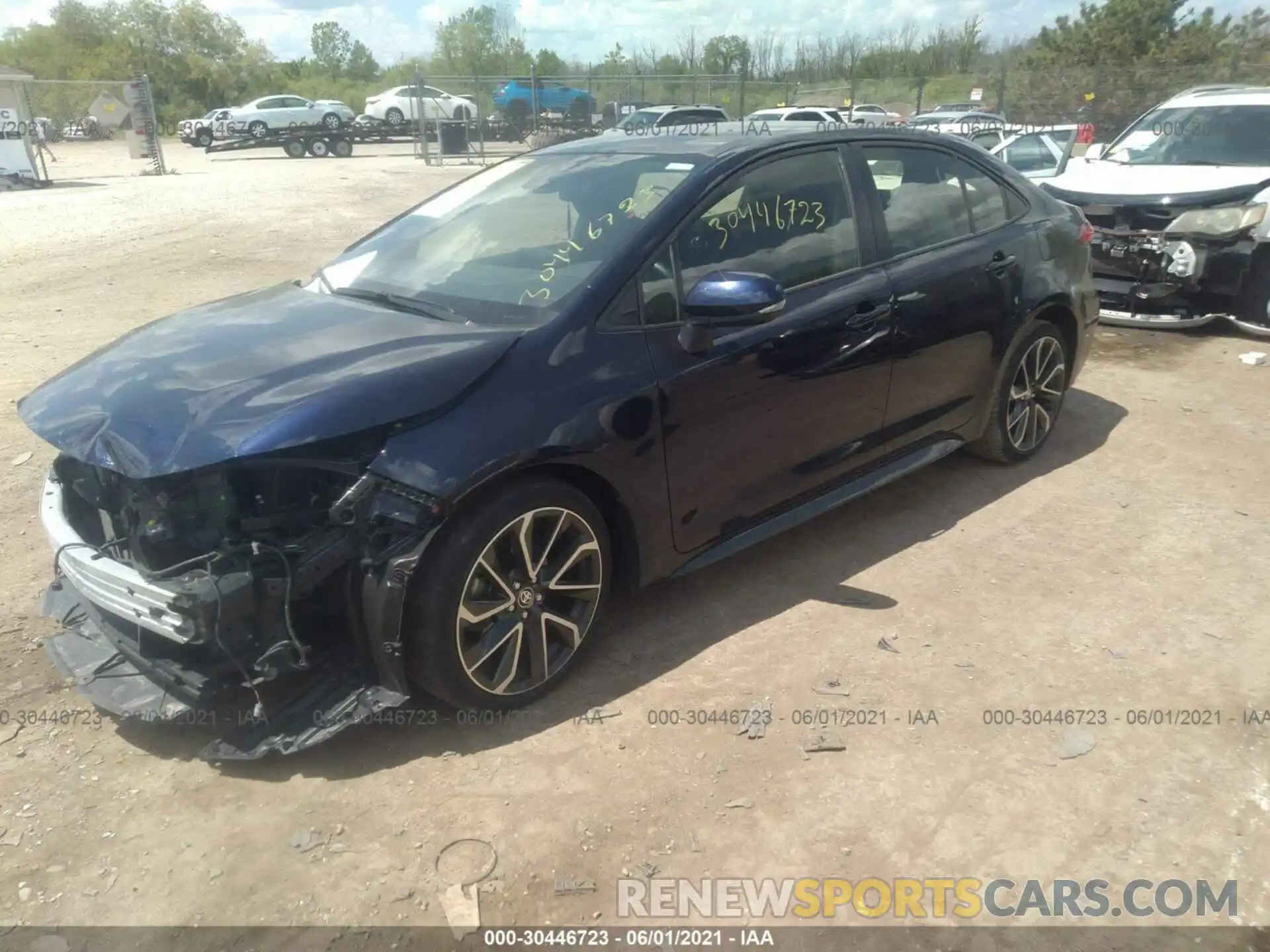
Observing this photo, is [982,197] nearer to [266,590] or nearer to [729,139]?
[729,139]

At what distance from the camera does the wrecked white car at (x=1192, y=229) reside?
723 centimetres

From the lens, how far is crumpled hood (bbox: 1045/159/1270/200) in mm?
7457

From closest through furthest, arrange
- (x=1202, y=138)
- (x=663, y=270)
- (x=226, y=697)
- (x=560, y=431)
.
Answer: (x=226, y=697)
(x=560, y=431)
(x=663, y=270)
(x=1202, y=138)

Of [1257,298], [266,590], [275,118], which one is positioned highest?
[275,118]

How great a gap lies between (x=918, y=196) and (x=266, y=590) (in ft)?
10.8

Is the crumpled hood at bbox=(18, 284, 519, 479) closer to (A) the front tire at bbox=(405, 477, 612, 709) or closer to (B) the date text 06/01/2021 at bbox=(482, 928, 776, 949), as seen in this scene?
(A) the front tire at bbox=(405, 477, 612, 709)

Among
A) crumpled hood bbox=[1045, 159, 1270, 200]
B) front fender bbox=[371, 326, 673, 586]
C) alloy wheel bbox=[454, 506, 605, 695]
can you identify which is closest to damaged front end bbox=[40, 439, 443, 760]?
front fender bbox=[371, 326, 673, 586]

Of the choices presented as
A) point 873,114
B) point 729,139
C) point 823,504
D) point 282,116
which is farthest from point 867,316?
point 282,116

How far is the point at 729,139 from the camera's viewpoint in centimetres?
379

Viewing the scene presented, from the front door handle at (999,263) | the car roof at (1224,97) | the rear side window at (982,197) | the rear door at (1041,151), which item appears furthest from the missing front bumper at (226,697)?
the car roof at (1224,97)

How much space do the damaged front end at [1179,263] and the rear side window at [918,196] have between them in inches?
150

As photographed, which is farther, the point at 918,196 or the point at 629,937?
the point at 918,196

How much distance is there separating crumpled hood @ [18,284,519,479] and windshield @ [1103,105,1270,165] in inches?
313

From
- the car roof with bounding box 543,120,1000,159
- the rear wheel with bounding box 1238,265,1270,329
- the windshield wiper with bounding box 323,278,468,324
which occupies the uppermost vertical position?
the car roof with bounding box 543,120,1000,159
